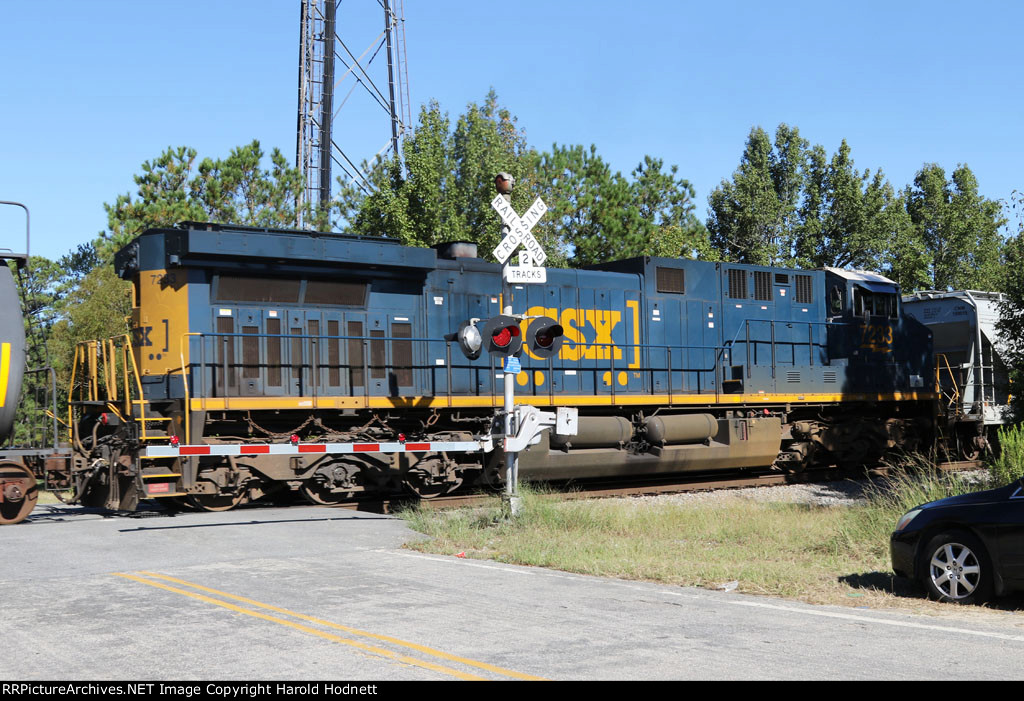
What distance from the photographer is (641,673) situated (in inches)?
218

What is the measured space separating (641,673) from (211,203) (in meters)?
29.2

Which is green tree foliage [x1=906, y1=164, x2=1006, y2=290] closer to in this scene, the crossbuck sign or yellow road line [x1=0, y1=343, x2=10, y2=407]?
the crossbuck sign

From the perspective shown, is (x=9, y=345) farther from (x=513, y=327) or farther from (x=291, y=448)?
(x=513, y=327)

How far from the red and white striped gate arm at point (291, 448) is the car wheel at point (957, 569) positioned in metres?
6.42

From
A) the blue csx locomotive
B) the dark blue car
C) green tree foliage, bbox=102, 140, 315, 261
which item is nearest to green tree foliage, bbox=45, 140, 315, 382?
green tree foliage, bbox=102, 140, 315, 261

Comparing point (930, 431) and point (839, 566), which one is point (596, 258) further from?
point (839, 566)

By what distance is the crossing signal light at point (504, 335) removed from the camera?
12.3m

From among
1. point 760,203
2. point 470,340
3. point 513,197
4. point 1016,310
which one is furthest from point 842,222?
point 470,340

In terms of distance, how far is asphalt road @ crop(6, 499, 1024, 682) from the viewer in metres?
5.65

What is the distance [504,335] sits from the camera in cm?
1232

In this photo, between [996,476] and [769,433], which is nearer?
[996,476]

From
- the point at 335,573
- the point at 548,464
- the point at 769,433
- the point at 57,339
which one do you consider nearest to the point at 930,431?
the point at 769,433

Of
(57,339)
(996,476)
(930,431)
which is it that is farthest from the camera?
(57,339)
